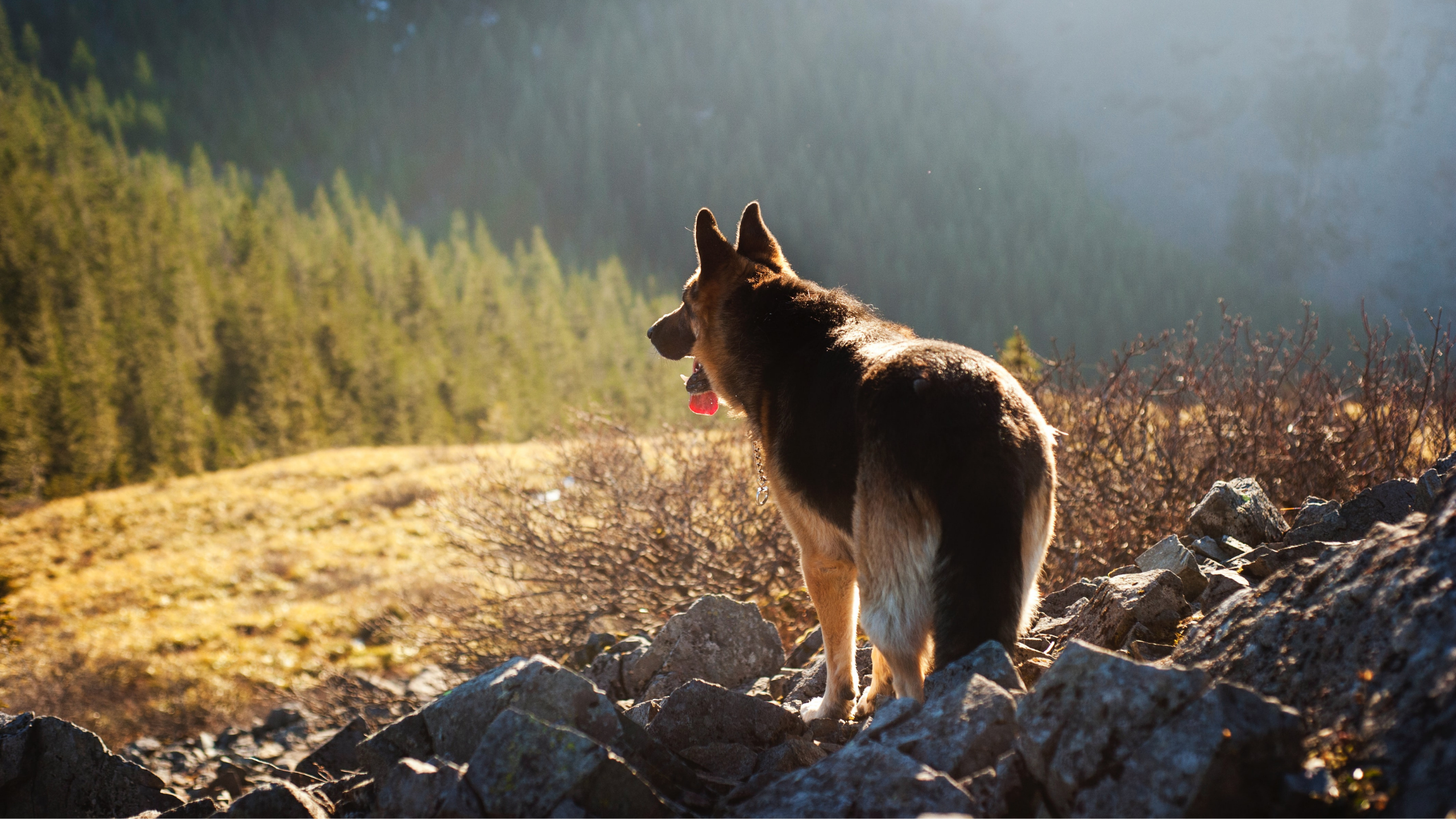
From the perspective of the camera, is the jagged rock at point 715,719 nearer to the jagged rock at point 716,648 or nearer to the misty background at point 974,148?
the jagged rock at point 716,648

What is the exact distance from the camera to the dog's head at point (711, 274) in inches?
185

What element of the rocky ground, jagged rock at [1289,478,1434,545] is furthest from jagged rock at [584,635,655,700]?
jagged rock at [1289,478,1434,545]

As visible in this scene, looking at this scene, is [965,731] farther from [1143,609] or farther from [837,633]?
[1143,609]

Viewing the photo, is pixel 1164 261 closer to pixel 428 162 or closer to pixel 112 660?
pixel 112 660

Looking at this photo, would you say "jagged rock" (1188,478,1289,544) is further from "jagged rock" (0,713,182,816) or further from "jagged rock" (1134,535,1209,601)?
"jagged rock" (0,713,182,816)

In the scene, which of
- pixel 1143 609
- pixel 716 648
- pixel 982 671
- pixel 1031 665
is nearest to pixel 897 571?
pixel 982 671

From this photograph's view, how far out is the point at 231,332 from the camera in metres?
62.7

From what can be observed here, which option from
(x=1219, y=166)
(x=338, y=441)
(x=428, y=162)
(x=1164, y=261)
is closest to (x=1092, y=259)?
(x=1164, y=261)

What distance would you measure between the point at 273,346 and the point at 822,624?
221 feet

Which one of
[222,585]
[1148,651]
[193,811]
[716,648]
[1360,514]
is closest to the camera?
[193,811]

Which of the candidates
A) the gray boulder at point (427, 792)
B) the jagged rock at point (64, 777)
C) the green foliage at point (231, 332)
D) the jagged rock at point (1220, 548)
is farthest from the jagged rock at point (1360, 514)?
the green foliage at point (231, 332)

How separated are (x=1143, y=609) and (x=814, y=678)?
71.6 inches

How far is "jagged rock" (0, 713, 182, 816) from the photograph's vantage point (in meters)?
4.10

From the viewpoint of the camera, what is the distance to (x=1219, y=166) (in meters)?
123
